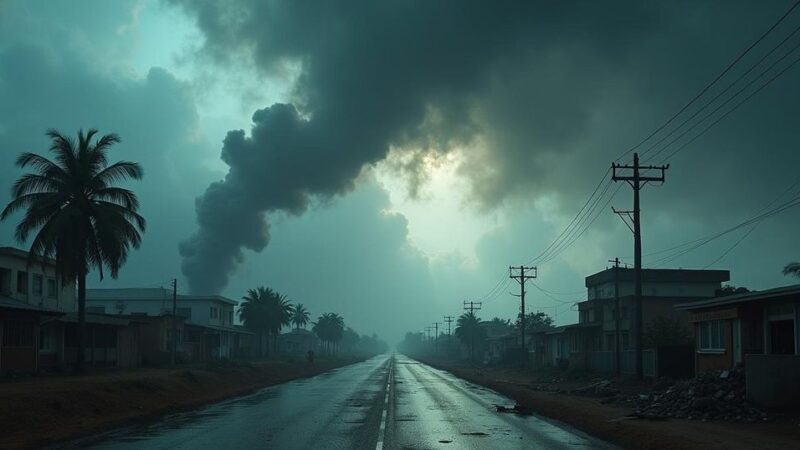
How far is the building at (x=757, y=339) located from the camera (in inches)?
856

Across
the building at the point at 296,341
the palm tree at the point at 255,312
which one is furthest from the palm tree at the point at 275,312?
the building at the point at 296,341

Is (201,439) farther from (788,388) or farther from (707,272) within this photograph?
(707,272)

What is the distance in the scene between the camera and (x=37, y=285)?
1933 inches

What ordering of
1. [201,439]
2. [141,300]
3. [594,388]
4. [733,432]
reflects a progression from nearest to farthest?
1. [201,439]
2. [733,432]
3. [594,388]
4. [141,300]

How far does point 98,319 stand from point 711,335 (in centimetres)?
3340

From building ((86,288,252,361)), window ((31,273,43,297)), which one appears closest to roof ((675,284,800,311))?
window ((31,273,43,297))

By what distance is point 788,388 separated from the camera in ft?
70.8

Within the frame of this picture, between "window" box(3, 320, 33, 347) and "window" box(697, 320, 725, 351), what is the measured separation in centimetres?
3126

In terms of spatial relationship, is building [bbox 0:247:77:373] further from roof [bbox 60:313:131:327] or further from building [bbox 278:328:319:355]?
building [bbox 278:328:319:355]

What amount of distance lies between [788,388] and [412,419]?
35.9 feet

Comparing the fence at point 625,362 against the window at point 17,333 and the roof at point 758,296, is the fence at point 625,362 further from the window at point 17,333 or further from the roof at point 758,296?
the window at point 17,333

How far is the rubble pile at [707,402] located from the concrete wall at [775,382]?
455mm

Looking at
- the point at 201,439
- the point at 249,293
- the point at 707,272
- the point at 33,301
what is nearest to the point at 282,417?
the point at 201,439

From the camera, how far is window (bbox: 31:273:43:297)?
4856cm
